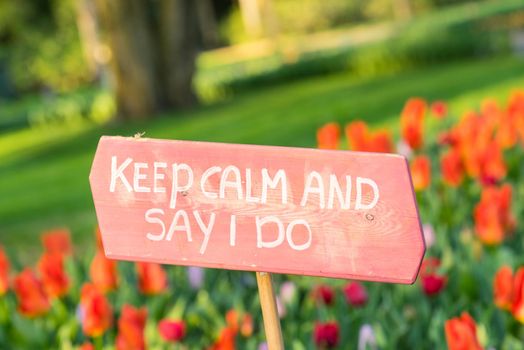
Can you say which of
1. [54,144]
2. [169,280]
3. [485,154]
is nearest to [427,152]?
[485,154]

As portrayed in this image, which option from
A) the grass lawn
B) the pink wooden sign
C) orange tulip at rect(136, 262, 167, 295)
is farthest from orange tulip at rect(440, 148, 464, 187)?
the grass lawn

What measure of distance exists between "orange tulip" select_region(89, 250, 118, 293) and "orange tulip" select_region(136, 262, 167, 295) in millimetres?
104

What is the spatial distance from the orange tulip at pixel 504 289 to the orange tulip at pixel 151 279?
3.55ft

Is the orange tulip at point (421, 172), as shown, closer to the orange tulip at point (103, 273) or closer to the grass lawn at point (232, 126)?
the orange tulip at point (103, 273)

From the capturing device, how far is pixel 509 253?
342cm

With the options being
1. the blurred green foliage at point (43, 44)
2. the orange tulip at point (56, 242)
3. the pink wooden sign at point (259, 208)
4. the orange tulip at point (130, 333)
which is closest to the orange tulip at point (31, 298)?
the orange tulip at point (56, 242)

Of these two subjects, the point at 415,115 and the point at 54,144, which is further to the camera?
the point at 54,144

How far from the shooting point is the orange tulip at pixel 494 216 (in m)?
3.48

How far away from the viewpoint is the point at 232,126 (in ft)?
41.4

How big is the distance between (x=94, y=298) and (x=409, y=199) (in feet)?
4.47

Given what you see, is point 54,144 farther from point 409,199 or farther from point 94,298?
point 409,199

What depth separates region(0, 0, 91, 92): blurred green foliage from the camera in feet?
97.3

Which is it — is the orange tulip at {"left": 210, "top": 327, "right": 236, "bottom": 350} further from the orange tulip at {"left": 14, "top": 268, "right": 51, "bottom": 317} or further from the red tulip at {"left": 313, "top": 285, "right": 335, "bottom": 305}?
the orange tulip at {"left": 14, "top": 268, "right": 51, "bottom": 317}

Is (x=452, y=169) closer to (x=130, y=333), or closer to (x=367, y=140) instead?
(x=367, y=140)
